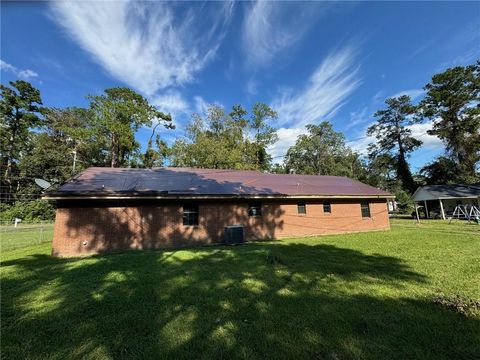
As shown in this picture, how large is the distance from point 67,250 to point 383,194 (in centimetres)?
1878

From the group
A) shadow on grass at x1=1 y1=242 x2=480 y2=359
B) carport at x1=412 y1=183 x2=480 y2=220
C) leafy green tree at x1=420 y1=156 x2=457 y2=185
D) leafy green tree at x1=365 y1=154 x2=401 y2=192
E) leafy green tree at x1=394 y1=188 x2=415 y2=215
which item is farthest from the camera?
leafy green tree at x1=365 y1=154 x2=401 y2=192

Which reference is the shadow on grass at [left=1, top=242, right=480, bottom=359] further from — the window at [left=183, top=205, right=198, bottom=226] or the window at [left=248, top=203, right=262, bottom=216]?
the window at [left=248, top=203, right=262, bottom=216]

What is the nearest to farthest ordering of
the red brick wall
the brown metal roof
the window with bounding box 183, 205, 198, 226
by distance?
the red brick wall
the brown metal roof
the window with bounding box 183, 205, 198, 226

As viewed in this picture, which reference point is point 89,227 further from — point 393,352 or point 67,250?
point 393,352

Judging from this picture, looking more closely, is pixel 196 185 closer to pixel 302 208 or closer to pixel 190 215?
pixel 190 215

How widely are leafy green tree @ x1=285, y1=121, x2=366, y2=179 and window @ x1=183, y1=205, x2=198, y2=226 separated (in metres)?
36.6

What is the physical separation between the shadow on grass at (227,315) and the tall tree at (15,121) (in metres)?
41.3

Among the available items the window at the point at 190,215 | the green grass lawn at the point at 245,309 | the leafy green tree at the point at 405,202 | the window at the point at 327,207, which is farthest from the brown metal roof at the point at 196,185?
the leafy green tree at the point at 405,202

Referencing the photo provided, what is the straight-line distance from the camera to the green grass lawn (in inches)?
138

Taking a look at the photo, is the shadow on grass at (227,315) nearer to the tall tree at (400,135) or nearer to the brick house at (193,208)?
the brick house at (193,208)

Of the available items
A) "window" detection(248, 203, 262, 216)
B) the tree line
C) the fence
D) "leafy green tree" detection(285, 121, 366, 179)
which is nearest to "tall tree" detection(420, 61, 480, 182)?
the tree line

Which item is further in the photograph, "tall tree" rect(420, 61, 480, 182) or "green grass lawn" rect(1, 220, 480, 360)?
"tall tree" rect(420, 61, 480, 182)

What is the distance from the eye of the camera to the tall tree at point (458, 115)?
32.8 meters

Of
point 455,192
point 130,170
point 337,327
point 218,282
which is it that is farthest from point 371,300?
point 455,192
